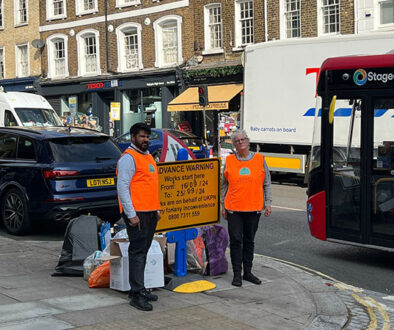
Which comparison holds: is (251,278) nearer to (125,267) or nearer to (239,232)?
(239,232)

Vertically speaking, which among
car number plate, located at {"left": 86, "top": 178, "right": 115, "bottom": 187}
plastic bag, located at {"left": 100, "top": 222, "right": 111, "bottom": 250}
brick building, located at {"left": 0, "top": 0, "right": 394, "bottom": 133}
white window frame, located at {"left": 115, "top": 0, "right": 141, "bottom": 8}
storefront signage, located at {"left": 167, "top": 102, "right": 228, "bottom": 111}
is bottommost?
plastic bag, located at {"left": 100, "top": 222, "right": 111, "bottom": 250}

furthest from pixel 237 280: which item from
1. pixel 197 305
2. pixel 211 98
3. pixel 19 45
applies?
pixel 19 45

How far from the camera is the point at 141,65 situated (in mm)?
30797

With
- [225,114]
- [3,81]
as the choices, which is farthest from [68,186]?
[3,81]

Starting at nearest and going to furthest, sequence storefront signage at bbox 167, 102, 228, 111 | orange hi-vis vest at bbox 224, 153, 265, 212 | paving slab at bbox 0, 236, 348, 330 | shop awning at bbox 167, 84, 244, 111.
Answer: paving slab at bbox 0, 236, 348, 330
orange hi-vis vest at bbox 224, 153, 265, 212
storefront signage at bbox 167, 102, 228, 111
shop awning at bbox 167, 84, 244, 111

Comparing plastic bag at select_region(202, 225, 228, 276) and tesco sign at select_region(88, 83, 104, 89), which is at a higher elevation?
tesco sign at select_region(88, 83, 104, 89)

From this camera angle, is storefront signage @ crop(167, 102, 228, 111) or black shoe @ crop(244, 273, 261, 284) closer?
black shoe @ crop(244, 273, 261, 284)

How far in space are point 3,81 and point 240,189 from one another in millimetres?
33753

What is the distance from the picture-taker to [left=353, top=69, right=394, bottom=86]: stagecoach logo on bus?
827 centimetres

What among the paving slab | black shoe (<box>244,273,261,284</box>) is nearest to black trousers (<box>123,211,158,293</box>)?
the paving slab

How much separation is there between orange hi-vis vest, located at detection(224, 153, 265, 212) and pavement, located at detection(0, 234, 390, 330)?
0.93m

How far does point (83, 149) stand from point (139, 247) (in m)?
4.59

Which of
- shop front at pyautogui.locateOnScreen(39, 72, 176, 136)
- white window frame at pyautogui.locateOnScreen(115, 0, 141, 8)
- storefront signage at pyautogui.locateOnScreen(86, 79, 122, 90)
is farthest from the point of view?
storefront signage at pyautogui.locateOnScreen(86, 79, 122, 90)

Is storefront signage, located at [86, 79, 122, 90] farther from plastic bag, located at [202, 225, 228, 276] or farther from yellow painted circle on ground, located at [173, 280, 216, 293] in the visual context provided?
yellow painted circle on ground, located at [173, 280, 216, 293]
